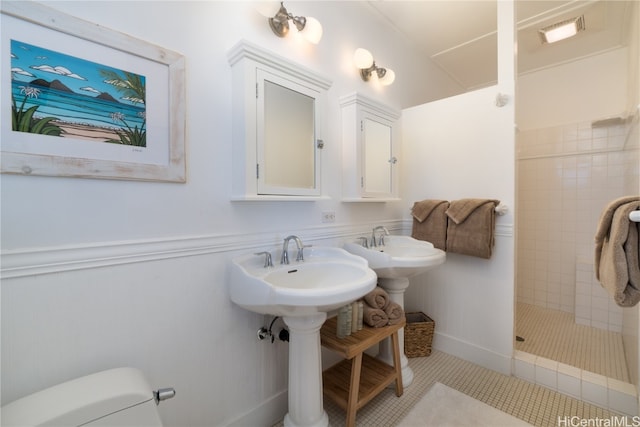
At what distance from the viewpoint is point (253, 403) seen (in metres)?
1.32

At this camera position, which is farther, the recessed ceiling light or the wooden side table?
the recessed ceiling light

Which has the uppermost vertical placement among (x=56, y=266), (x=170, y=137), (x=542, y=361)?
(x=170, y=137)

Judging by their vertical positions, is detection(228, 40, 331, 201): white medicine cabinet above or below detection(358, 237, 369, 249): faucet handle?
above

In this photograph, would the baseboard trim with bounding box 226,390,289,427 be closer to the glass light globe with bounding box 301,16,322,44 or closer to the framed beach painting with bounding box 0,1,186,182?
the framed beach painting with bounding box 0,1,186,182

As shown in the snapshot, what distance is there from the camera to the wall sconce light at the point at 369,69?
186 cm

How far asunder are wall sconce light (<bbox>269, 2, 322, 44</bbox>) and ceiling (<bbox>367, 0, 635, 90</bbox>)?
77 centimetres

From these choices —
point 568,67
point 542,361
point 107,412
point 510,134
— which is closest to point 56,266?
point 107,412

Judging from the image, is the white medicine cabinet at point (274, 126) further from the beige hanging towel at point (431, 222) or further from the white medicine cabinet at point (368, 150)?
the beige hanging towel at point (431, 222)

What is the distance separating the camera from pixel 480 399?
1.55m

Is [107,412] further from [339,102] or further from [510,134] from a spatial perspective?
[510,134]

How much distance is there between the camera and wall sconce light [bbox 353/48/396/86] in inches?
73.2

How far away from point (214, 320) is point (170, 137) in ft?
2.61

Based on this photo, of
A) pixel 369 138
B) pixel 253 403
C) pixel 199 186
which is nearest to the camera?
pixel 199 186

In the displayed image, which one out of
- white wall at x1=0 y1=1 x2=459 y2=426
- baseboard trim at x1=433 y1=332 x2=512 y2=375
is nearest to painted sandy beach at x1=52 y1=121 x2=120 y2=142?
white wall at x1=0 y1=1 x2=459 y2=426
